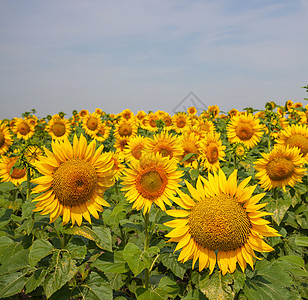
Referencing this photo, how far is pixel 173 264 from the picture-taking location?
2596mm

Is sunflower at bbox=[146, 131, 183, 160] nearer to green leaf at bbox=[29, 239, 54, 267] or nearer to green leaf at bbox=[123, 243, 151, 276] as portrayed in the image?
green leaf at bbox=[123, 243, 151, 276]

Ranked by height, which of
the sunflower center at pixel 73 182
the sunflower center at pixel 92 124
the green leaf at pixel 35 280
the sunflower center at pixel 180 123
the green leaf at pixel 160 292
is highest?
the sunflower center at pixel 73 182

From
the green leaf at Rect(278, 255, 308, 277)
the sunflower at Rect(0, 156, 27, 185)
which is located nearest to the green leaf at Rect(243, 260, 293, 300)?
the green leaf at Rect(278, 255, 308, 277)

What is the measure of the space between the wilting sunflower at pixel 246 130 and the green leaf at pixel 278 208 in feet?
8.45

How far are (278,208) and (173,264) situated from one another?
75.5 inches

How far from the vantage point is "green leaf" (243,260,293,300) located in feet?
6.90

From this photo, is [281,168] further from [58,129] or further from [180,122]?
[58,129]

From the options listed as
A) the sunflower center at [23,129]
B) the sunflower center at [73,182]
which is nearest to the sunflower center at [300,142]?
the sunflower center at [73,182]

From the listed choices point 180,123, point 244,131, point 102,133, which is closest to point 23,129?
point 102,133

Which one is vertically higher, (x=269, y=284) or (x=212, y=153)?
(x=212, y=153)

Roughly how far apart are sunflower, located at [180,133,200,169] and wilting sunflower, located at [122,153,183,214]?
1.50 m

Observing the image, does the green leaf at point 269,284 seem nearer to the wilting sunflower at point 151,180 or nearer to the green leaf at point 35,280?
the wilting sunflower at point 151,180

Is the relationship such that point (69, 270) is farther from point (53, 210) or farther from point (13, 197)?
point (13, 197)

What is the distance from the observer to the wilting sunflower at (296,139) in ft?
14.8
